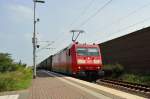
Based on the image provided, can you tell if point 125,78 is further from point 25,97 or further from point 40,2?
point 25,97

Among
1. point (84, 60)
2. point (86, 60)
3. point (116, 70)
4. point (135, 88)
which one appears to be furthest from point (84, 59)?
point (135, 88)

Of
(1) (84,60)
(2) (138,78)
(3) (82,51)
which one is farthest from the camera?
(3) (82,51)

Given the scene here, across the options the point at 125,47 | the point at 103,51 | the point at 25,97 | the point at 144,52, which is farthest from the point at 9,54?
the point at 25,97

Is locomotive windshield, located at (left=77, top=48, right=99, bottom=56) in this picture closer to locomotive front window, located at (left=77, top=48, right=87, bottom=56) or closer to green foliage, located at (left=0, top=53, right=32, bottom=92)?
locomotive front window, located at (left=77, top=48, right=87, bottom=56)

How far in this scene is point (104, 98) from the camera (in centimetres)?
1224

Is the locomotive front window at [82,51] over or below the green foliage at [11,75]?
over

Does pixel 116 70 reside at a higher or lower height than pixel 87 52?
lower

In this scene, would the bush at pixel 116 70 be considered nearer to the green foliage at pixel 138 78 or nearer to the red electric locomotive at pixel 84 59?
the green foliage at pixel 138 78

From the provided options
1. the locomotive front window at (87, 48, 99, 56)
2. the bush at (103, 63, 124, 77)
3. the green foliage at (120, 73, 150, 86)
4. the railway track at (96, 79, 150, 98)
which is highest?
the locomotive front window at (87, 48, 99, 56)

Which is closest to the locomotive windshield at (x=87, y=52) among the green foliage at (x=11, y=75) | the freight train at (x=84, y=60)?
the freight train at (x=84, y=60)

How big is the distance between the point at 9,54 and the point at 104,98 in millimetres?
26524

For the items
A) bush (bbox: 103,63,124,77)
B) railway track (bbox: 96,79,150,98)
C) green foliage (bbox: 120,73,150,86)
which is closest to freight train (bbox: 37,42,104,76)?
green foliage (bbox: 120,73,150,86)

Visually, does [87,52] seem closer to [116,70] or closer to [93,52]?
[93,52]

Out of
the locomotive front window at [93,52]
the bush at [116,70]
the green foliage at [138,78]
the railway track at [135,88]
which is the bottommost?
Answer: the railway track at [135,88]
